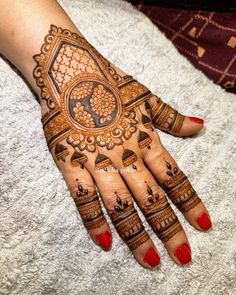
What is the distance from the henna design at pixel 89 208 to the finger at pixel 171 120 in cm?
24

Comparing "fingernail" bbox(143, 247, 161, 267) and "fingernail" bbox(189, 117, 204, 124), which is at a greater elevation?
"fingernail" bbox(189, 117, 204, 124)

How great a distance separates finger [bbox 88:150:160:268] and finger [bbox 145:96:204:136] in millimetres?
170

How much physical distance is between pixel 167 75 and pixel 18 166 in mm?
454

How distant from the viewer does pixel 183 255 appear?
0.82 m

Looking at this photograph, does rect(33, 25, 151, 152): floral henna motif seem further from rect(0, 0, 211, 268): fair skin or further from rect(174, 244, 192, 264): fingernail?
rect(174, 244, 192, 264): fingernail

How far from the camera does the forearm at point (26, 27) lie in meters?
0.92

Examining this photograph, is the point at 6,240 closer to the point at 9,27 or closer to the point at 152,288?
the point at 152,288

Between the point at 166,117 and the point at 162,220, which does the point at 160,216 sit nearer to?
the point at 162,220

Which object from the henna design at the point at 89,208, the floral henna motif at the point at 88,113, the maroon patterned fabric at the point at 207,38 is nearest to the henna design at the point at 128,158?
the floral henna motif at the point at 88,113

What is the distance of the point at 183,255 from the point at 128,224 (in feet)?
0.45

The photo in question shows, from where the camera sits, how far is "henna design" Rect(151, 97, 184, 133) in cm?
92

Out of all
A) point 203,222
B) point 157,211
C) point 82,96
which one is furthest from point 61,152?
point 203,222

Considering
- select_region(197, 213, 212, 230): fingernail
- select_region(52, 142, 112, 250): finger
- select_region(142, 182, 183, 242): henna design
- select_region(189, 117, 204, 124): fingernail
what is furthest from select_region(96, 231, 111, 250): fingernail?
select_region(189, 117, 204, 124): fingernail

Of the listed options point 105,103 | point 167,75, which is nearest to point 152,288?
point 105,103
